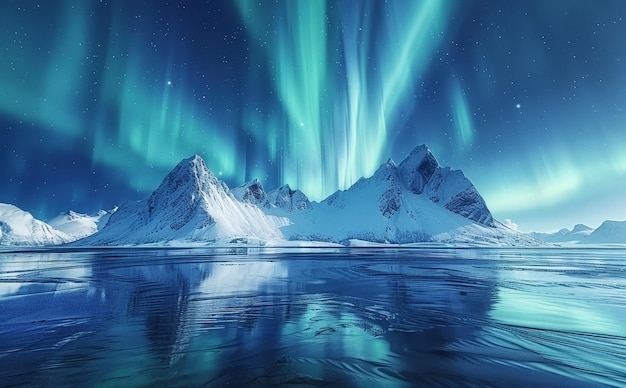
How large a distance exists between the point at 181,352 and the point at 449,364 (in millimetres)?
7342

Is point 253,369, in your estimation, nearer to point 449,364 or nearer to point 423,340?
point 449,364

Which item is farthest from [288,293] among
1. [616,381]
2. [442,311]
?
[616,381]

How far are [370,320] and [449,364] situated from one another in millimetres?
4976

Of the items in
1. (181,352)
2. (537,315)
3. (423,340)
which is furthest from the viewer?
(537,315)

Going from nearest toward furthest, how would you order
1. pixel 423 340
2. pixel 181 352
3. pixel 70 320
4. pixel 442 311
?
pixel 181 352 < pixel 423 340 < pixel 70 320 < pixel 442 311

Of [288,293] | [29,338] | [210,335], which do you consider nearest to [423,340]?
[210,335]

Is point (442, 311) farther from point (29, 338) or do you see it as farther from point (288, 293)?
point (29, 338)

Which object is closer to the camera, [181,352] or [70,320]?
[181,352]

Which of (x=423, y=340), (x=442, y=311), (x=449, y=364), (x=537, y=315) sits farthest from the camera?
(x=442, y=311)

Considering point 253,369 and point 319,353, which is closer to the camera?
point 253,369

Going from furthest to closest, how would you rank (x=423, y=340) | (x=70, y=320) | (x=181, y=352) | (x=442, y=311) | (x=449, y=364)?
1. (x=442, y=311)
2. (x=70, y=320)
3. (x=423, y=340)
4. (x=181, y=352)
5. (x=449, y=364)

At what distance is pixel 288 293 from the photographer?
19.5 meters

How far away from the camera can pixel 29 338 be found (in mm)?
10117

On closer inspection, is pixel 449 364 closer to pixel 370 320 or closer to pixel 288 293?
pixel 370 320
